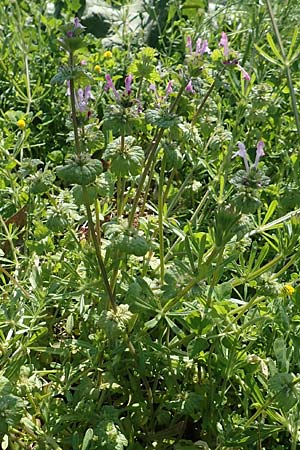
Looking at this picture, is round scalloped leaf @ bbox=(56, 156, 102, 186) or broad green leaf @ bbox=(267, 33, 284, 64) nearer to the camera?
round scalloped leaf @ bbox=(56, 156, 102, 186)

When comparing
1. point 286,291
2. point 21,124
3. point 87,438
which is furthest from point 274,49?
point 21,124

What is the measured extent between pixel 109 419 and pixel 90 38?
2.15m

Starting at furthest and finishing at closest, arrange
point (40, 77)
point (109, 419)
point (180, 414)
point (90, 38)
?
point (90, 38) → point (40, 77) → point (180, 414) → point (109, 419)

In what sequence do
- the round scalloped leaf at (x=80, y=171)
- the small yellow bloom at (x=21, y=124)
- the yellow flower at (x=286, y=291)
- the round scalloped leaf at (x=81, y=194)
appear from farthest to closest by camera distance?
the small yellow bloom at (x=21, y=124), the yellow flower at (x=286, y=291), the round scalloped leaf at (x=81, y=194), the round scalloped leaf at (x=80, y=171)

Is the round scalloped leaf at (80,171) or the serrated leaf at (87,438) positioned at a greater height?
the round scalloped leaf at (80,171)

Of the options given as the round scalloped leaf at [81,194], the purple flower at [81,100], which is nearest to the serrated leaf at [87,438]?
the round scalloped leaf at [81,194]

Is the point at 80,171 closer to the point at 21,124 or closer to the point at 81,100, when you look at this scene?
the point at 81,100

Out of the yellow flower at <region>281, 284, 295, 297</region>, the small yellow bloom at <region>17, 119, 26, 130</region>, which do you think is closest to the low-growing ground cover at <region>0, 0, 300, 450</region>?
the yellow flower at <region>281, 284, 295, 297</region>

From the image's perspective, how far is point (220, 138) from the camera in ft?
7.01

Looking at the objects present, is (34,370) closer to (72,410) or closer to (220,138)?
(72,410)

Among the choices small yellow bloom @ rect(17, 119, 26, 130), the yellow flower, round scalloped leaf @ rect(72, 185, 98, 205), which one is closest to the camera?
round scalloped leaf @ rect(72, 185, 98, 205)

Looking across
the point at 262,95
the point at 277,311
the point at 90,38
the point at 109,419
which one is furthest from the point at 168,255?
the point at 90,38

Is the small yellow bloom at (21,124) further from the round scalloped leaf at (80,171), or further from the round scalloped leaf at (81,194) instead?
the round scalloped leaf at (80,171)

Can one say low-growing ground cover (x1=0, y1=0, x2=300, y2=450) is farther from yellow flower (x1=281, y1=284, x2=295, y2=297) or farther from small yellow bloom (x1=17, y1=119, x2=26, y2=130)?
small yellow bloom (x1=17, y1=119, x2=26, y2=130)
